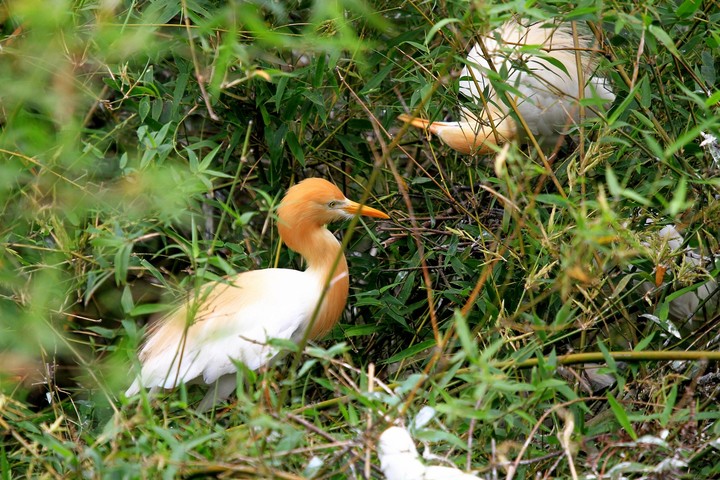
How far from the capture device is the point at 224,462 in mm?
1185

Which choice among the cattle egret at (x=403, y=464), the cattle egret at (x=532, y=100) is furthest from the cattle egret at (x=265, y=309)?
the cattle egret at (x=403, y=464)

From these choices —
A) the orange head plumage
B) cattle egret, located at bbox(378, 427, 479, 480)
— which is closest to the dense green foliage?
cattle egret, located at bbox(378, 427, 479, 480)

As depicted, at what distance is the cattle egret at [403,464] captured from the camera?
119cm

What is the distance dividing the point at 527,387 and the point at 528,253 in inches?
20.2

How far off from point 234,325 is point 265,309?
9cm

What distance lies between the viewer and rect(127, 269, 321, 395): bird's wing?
6.37ft

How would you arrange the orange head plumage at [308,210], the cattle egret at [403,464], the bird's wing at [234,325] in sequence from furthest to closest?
the orange head plumage at [308,210] → the bird's wing at [234,325] → the cattle egret at [403,464]

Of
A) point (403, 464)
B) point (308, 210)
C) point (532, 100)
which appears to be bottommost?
point (308, 210)

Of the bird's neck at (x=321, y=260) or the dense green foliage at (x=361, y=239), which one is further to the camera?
the bird's neck at (x=321, y=260)

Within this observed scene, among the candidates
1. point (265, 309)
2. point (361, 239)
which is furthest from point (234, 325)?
point (361, 239)

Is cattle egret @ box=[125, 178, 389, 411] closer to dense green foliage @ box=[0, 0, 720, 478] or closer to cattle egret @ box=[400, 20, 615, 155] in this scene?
dense green foliage @ box=[0, 0, 720, 478]

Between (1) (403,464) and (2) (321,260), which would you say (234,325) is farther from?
(1) (403,464)

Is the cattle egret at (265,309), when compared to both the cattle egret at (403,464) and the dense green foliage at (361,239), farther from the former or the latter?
the cattle egret at (403,464)

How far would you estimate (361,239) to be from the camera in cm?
227
